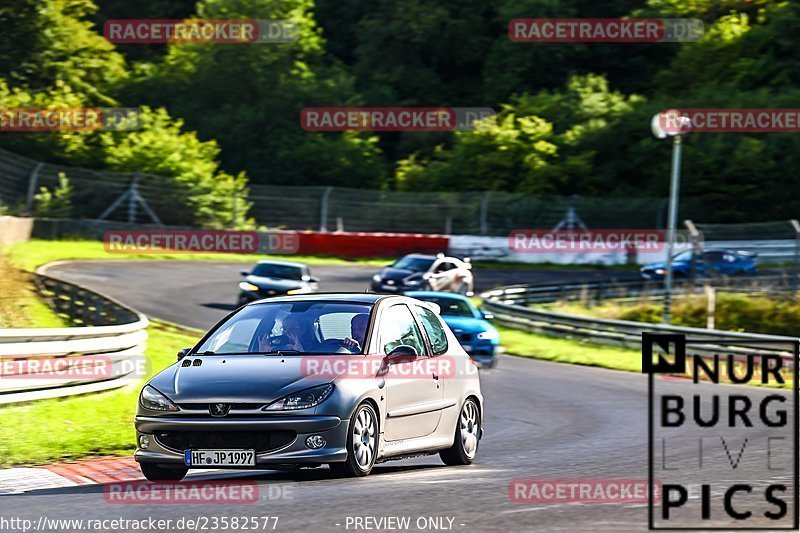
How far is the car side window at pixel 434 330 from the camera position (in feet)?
38.1

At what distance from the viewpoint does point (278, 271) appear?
31406 mm

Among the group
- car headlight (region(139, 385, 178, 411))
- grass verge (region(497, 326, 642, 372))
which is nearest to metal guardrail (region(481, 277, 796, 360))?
grass verge (region(497, 326, 642, 372))

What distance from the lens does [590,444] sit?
13.9 metres

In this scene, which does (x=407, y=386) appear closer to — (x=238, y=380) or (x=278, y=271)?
(x=238, y=380)

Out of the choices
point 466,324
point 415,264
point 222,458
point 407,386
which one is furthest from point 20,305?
point 415,264

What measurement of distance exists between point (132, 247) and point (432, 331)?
34549 mm

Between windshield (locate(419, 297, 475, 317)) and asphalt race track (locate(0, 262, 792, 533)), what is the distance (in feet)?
3.75

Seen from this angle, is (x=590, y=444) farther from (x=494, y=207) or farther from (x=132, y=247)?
(x=494, y=207)

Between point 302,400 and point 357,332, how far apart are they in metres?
1.17

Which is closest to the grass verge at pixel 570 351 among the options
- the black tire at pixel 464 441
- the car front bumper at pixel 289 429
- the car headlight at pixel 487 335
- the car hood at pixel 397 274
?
the car hood at pixel 397 274

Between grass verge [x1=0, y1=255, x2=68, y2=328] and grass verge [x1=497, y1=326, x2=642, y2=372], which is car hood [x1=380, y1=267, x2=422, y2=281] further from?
grass verge [x1=0, y1=255, x2=68, y2=328]

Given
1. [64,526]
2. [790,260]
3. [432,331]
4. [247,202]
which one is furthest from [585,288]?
[64,526]

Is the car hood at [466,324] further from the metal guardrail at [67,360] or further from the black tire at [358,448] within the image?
the black tire at [358,448]

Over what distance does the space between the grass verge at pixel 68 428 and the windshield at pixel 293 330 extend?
2.09 m
